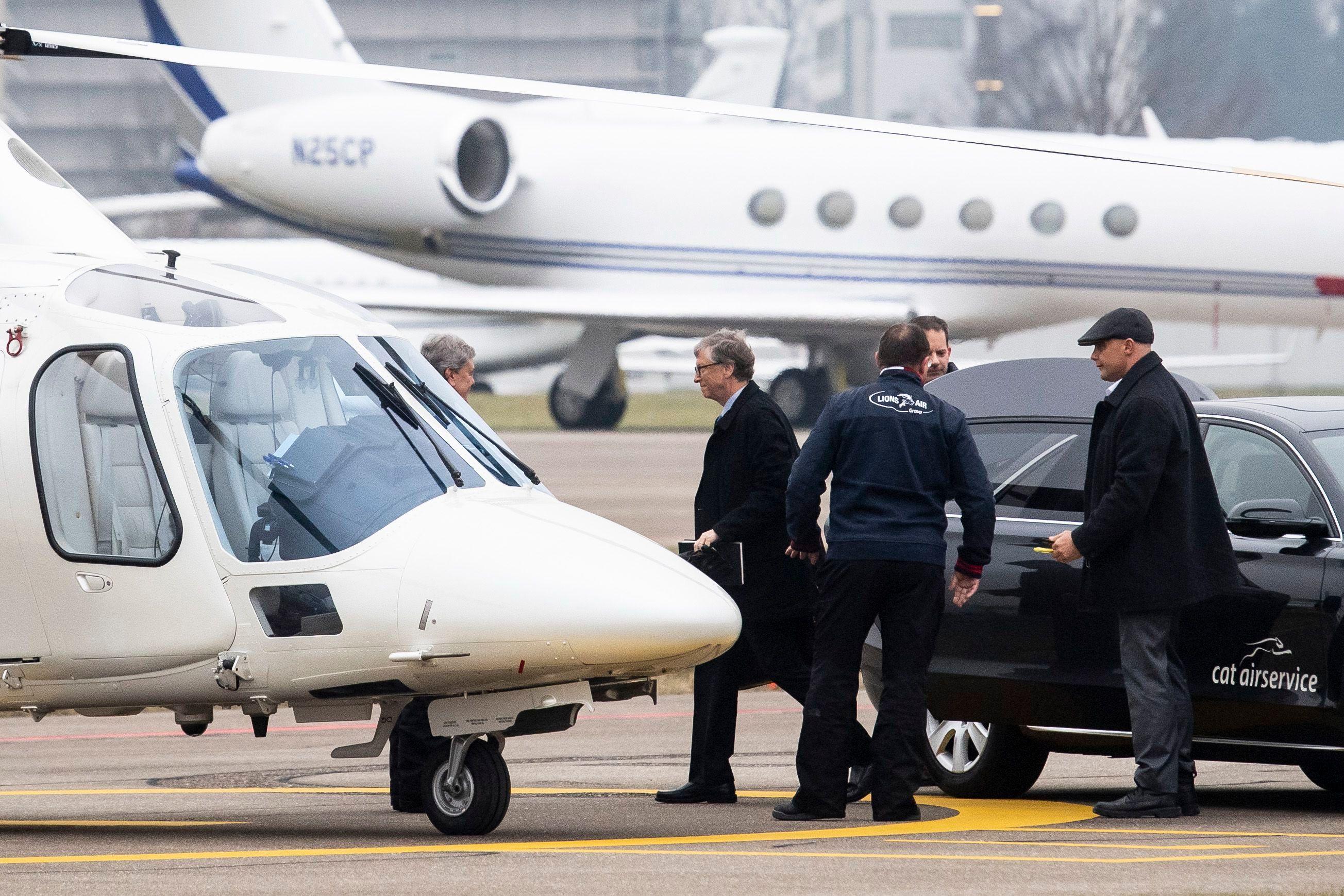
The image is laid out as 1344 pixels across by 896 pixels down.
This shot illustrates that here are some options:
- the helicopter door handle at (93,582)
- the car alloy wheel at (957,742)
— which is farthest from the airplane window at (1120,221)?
the helicopter door handle at (93,582)

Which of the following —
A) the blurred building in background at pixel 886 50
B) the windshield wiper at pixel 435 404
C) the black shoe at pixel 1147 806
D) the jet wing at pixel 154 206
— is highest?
the blurred building in background at pixel 886 50

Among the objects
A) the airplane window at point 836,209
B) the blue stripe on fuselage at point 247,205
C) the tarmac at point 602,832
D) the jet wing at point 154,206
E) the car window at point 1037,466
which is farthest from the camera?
the jet wing at point 154,206

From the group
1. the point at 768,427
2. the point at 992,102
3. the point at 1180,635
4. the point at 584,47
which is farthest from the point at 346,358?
the point at 584,47

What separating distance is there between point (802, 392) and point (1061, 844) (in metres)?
23.7

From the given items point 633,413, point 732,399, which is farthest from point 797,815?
point 633,413

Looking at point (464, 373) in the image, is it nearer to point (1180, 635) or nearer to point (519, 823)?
point (519, 823)

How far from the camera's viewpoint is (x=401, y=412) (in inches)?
310

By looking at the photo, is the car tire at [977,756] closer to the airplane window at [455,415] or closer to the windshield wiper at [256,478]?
the airplane window at [455,415]

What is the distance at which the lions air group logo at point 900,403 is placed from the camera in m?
7.95

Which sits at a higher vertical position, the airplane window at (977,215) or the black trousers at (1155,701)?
the airplane window at (977,215)

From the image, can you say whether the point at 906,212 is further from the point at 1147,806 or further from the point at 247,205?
the point at 1147,806

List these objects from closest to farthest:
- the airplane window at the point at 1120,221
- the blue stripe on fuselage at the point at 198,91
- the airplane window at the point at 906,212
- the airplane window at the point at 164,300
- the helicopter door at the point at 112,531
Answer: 1. the helicopter door at the point at 112,531
2. the airplane window at the point at 164,300
3. the airplane window at the point at 1120,221
4. the airplane window at the point at 906,212
5. the blue stripe on fuselage at the point at 198,91

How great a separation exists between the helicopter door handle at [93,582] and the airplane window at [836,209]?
23.1m

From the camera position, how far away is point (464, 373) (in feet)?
30.5
